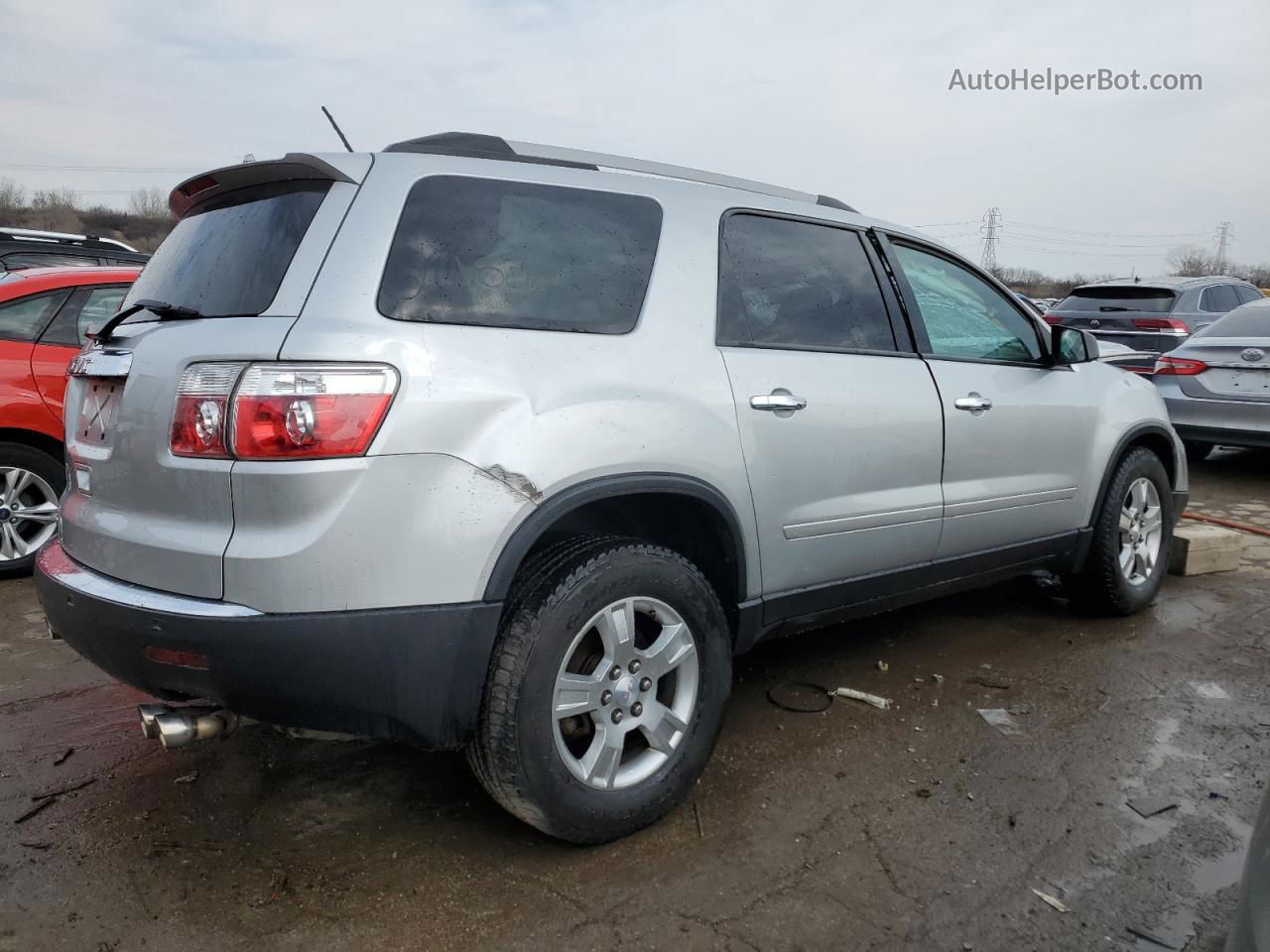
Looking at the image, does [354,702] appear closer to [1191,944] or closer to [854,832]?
[854,832]

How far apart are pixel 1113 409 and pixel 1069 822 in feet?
7.29

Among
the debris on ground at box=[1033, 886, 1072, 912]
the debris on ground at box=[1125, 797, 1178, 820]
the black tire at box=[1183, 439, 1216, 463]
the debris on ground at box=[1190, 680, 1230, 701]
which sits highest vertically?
the debris on ground at box=[1033, 886, 1072, 912]

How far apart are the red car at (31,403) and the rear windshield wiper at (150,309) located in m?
2.60

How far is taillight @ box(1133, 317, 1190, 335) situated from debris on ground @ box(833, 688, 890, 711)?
8.17 metres

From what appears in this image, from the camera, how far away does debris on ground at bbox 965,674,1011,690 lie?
380 centimetres

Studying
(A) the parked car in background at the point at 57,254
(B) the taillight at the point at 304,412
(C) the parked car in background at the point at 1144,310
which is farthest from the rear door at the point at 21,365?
(C) the parked car in background at the point at 1144,310

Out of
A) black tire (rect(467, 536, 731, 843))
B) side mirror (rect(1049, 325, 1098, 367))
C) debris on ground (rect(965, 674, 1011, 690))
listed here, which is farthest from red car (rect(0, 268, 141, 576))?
side mirror (rect(1049, 325, 1098, 367))

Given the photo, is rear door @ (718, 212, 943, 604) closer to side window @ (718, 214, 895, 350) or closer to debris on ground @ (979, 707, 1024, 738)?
side window @ (718, 214, 895, 350)

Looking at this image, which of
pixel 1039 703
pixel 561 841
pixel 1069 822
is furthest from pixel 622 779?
pixel 1039 703

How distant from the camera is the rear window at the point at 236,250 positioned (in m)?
2.37

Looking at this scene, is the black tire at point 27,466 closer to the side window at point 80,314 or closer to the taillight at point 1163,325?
the side window at point 80,314

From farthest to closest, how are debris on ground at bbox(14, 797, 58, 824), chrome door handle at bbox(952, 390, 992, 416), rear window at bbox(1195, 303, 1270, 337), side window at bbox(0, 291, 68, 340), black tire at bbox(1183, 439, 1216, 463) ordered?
1. black tire at bbox(1183, 439, 1216, 463)
2. rear window at bbox(1195, 303, 1270, 337)
3. side window at bbox(0, 291, 68, 340)
4. chrome door handle at bbox(952, 390, 992, 416)
5. debris on ground at bbox(14, 797, 58, 824)

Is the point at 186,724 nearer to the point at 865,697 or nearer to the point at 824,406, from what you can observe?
the point at 824,406

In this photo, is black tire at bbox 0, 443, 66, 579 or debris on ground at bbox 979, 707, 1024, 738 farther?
black tire at bbox 0, 443, 66, 579
